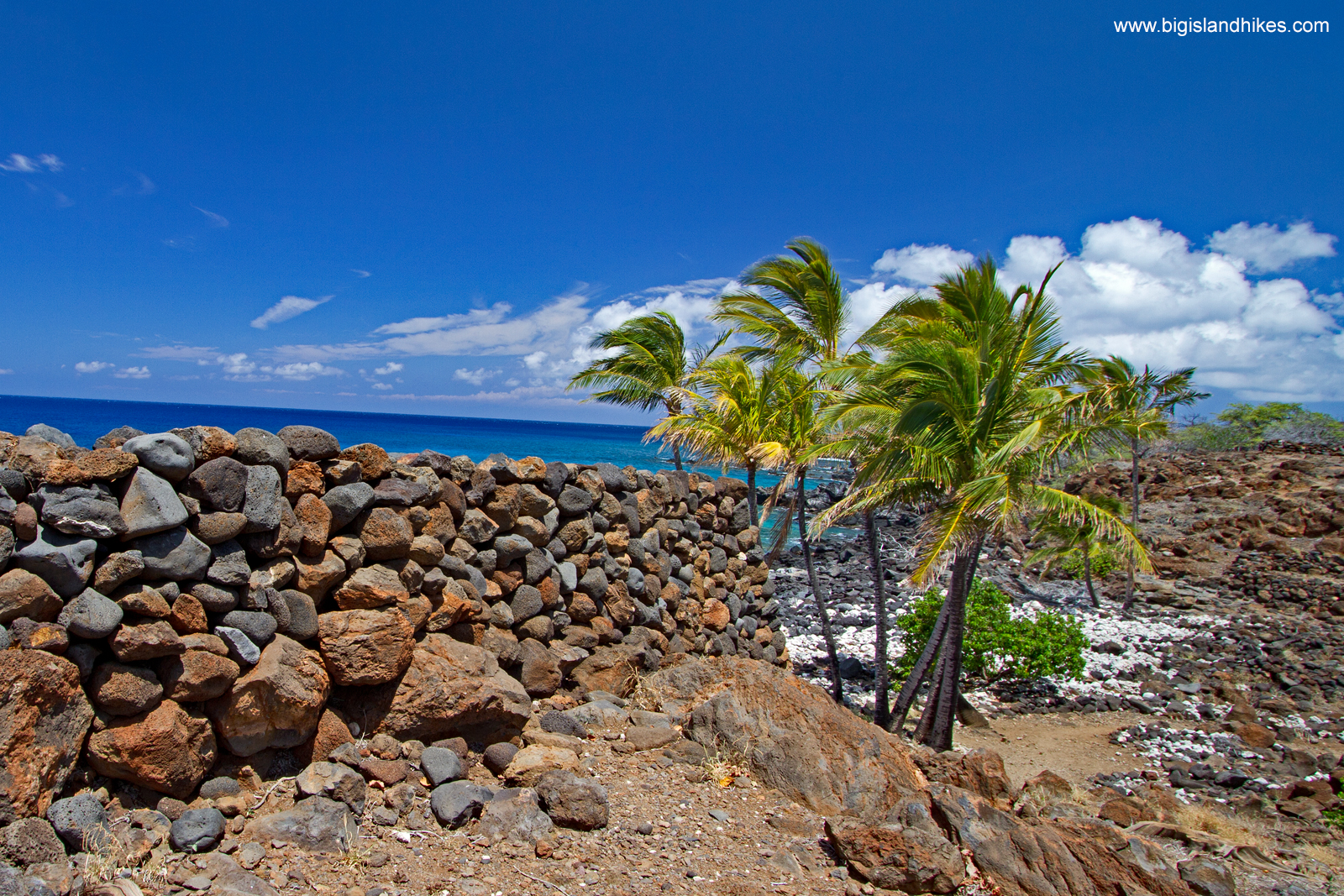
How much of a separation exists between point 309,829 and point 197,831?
20.2 inches

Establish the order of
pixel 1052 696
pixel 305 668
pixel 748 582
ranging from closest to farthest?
pixel 305 668, pixel 748 582, pixel 1052 696

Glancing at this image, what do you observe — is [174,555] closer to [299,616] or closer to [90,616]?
[90,616]

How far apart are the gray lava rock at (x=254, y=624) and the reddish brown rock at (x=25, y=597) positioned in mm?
818

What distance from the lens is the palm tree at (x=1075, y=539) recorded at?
11363 millimetres

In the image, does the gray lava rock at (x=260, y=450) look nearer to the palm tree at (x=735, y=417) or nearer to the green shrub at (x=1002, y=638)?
the palm tree at (x=735, y=417)

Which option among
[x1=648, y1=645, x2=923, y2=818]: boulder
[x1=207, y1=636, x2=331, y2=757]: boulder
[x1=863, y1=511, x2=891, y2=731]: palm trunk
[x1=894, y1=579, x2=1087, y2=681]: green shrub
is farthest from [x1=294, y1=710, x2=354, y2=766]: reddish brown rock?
[x1=894, y1=579, x2=1087, y2=681]: green shrub

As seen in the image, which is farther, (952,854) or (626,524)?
(626,524)

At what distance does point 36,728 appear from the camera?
3.33 metres

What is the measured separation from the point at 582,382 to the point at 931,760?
11635 mm

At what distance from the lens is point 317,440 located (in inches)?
185

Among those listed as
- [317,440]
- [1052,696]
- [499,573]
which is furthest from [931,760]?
[1052,696]

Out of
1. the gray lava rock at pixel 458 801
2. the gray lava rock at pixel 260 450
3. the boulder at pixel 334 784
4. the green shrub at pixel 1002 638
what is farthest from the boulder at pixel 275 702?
the green shrub at pixel 1002 638

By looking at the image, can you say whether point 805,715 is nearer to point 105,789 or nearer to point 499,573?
point 499,573

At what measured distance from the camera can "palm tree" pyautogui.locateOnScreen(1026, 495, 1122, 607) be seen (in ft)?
37.3
